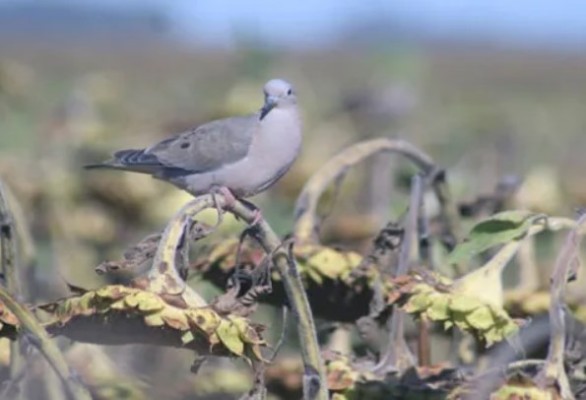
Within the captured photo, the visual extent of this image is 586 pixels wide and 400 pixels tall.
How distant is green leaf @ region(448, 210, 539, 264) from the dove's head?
2.68ft

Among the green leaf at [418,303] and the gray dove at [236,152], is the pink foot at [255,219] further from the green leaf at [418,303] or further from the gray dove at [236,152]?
the gray dove at [236,152]

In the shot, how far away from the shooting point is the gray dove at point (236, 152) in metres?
2.87

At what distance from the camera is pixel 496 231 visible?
6.79 ft

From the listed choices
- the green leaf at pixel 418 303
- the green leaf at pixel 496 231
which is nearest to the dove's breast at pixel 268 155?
the green leaf at pixel 496 231

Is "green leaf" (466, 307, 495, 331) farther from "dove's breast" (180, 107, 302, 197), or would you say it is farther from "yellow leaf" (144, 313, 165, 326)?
"dove's breast" (180, 107, 302, 197)

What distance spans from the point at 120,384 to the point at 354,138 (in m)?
3.76

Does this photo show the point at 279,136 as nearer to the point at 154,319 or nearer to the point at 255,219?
the point at 255,219

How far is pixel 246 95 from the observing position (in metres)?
4.52

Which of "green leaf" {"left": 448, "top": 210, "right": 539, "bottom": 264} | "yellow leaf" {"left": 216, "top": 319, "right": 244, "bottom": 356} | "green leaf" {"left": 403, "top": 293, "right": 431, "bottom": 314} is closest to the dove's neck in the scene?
"green leaf" {"left": 448, "top": 210, "right": 539, "bottom": 264}

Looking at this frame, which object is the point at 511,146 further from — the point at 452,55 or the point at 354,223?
the point at 452,55

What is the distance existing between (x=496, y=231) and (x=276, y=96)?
3.10 ft

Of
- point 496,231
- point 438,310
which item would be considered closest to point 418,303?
point 438,310

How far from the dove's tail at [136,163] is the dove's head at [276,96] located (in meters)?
0.18

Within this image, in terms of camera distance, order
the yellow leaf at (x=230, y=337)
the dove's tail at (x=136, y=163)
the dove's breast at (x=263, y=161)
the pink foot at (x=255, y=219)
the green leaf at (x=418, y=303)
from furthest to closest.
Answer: the dove's tail at (x=136, y=163) < the dove's breast at (x=263, y=161) < the green leaf at (x=418, y=303) < the pink foot at (x=255, y=219) < the yellow leaf at (x=230, y=337)
